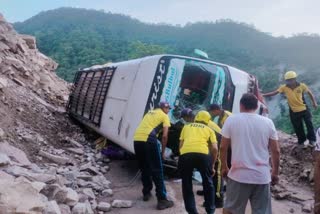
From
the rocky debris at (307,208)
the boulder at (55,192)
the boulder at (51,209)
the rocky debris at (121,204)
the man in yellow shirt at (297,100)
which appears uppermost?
the man in yellow shirt at (297,100)

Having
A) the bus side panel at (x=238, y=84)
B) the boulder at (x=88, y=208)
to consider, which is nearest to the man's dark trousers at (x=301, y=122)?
the bus side panel at (x=238, y=84)

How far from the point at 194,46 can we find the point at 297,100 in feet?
129

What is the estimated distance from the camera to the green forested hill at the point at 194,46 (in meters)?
34.1

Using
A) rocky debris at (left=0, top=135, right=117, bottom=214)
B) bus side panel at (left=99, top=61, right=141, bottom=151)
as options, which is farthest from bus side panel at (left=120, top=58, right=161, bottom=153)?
rocky debris at (left=0, top=135, right=117, bottom=214)

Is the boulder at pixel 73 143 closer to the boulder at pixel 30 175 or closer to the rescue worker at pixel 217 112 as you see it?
the boulder at pixel 30 175

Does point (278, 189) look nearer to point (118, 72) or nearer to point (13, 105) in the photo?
point (118, 72)

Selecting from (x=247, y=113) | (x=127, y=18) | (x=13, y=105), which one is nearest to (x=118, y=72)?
(x=13, y=105)

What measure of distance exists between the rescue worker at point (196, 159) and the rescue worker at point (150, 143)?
768mm

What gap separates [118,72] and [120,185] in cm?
233

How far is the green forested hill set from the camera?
3409 centimetres

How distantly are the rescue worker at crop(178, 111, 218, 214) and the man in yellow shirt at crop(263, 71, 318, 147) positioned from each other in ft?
10.4

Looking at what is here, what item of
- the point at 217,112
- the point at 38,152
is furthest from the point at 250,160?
the point at 38,152

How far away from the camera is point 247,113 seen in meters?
3.97

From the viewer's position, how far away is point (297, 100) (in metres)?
7.94
